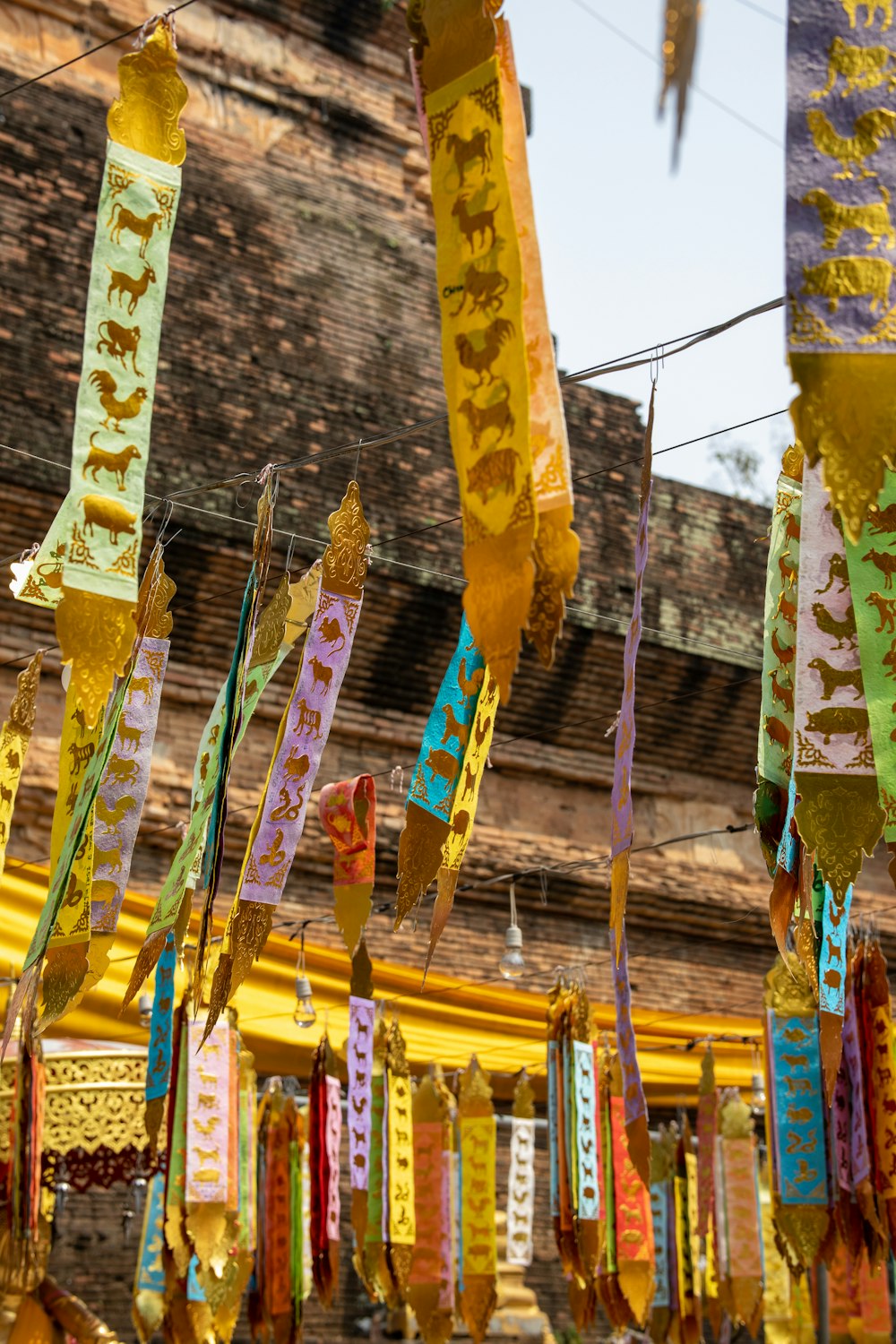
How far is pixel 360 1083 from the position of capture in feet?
22.5

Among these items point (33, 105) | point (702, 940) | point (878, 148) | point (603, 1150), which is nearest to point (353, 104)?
point (33, 105)

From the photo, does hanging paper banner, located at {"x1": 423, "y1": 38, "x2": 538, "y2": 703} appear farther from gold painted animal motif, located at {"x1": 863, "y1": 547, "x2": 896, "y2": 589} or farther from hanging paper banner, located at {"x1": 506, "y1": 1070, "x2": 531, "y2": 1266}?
hanging paper banner, located at {"x1": 506, "y1": 1070, "x2": 531, "y2": 1266}

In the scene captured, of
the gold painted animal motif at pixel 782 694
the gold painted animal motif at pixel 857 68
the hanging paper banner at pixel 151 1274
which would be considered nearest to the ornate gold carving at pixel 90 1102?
the hanging paper banner at pixel 151 1274

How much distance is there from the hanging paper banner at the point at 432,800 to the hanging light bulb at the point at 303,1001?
293 centimetres

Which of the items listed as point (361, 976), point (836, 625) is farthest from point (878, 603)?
point (361, 976)

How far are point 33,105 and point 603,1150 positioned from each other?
6.18 metres

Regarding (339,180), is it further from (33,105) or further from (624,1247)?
(624,1247)

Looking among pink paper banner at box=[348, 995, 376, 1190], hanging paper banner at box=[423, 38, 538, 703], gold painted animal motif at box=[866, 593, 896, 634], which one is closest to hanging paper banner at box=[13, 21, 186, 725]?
hanging paper banner at box=[423, 38, 538, 703]

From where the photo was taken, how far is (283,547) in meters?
9.05

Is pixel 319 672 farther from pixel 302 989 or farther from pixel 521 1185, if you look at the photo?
pixel 521 1185

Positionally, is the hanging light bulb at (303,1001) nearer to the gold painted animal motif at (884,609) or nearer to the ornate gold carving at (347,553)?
the ornate gold carving at (347,553)

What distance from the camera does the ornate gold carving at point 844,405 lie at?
2855 mm

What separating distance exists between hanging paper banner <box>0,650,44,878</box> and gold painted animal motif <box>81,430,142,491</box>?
196 cm

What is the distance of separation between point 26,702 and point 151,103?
92.2 inches
